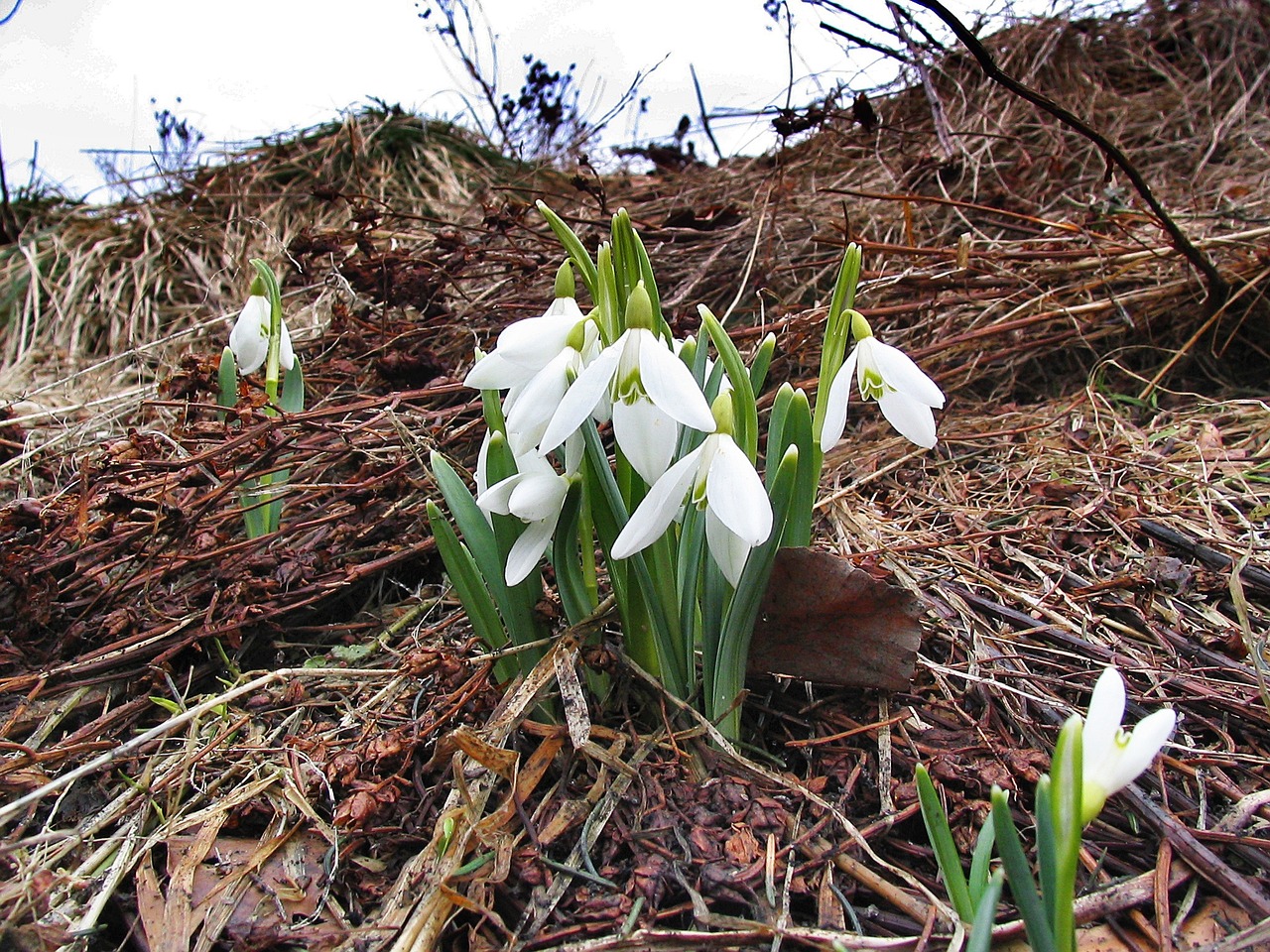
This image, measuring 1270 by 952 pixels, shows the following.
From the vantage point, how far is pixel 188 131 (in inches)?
167

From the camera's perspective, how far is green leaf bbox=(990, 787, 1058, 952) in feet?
2.36

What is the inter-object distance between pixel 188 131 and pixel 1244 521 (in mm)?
4793

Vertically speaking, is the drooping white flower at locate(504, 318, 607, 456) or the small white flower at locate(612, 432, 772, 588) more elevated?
Result: the drooping white flower at locate(504, 318, 607, 456)

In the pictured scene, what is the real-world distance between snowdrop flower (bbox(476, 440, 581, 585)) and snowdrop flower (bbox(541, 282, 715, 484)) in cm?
12

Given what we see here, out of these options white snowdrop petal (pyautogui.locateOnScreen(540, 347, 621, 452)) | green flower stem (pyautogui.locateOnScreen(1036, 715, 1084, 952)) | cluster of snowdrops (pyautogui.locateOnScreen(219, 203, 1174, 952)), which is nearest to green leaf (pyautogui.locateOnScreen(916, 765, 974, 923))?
cluster of snowdrops (pyautogui.locateOnScreen(219, 203, 1174, 952))

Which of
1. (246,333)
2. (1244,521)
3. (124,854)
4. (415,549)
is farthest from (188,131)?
(1244,521)

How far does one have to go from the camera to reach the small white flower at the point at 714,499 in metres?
0.86

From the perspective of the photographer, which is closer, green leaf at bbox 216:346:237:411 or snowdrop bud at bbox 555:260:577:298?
snowdrop bud at bbox 555:260:577:298

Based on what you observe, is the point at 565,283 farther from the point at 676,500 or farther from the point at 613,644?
the point at 613,644

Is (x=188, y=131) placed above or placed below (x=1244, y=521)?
above

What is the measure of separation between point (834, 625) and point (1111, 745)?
44 cm

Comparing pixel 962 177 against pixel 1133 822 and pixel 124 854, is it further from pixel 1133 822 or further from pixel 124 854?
pixel 124 854

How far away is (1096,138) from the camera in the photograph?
6.29 ft

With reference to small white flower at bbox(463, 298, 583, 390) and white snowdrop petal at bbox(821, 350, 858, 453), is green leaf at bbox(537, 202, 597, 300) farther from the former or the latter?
white snowdrop petal at bbox(821, 350, 858, 453)
